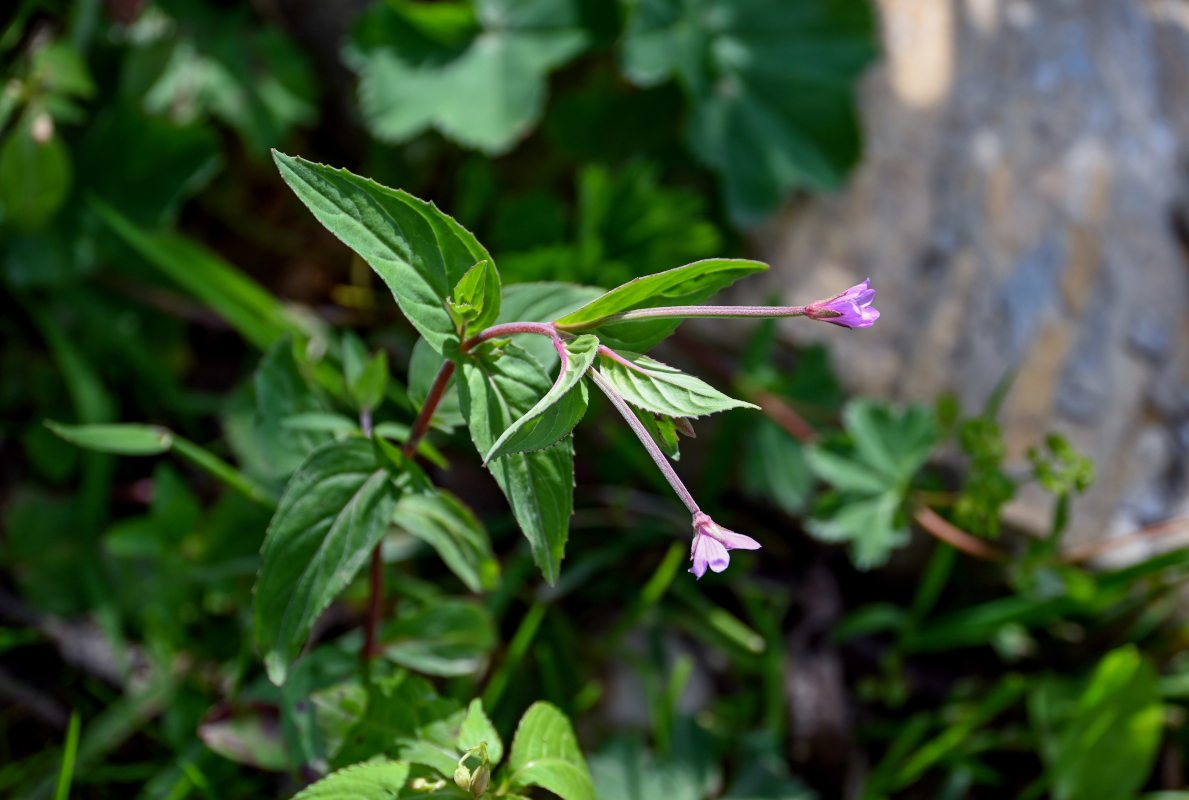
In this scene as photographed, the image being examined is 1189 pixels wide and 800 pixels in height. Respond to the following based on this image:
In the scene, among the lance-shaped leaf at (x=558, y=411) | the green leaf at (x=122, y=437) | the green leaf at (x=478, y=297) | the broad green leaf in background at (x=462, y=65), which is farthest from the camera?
the broad green leaf in background at (x=462, y=65)

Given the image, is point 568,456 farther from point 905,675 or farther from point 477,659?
point 905,675

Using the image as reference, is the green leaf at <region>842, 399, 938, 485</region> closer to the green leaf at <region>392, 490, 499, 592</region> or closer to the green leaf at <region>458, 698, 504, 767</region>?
the green leaf at <region>392, 490, 499, 592</region>

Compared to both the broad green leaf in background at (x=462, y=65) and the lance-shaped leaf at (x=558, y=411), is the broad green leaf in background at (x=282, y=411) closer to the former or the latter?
the lance-shaped leaf at (x=558, y=411)

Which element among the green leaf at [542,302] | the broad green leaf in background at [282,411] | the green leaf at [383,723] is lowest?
the green leaf at [383,723]

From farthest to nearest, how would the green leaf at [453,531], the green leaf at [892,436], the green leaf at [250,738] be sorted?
the green leaf at [892,436] → the green leaf at [250,738] → the green leaf at [453,531]

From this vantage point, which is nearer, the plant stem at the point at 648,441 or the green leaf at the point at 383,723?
the plant stem at the point at 648,441

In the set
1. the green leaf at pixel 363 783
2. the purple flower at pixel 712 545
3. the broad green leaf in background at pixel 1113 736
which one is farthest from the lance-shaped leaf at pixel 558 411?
the broad green leaf in background at pixel 1113 736

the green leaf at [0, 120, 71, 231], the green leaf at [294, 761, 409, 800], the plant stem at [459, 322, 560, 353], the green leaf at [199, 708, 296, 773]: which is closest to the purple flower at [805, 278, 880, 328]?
the plant stem at [459, 322, 560, 353]

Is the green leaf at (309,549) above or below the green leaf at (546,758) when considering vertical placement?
above
